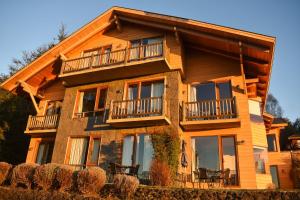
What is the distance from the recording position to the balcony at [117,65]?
14352mm

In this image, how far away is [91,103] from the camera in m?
16.4

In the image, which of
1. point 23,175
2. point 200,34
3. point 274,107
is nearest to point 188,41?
point 200,34

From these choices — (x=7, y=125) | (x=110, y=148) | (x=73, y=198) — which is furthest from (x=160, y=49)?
(x=7, y=125)

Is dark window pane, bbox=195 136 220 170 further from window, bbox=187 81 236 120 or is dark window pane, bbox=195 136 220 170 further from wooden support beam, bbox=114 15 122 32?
wooden support beam, bbox=114 15 122 32

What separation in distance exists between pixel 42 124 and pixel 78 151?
4.30 meters

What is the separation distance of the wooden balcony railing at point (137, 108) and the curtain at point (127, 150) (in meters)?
1.26

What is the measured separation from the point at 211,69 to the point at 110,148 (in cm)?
750

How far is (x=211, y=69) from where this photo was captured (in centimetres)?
1469

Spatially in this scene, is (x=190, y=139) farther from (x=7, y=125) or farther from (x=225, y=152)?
(x=7, y=125)

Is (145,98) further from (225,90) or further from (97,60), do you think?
(97,60)

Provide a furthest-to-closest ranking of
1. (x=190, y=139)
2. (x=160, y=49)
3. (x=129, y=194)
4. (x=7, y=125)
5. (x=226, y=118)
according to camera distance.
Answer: (x=7, y=125), (x=160, y=49), (x=190, y=139), (x=226, y=118), (x=129, y=194)

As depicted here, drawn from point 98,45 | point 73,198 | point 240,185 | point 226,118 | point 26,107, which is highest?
point 98,45

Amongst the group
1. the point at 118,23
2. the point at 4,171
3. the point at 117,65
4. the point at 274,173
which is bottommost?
the point at 4,171

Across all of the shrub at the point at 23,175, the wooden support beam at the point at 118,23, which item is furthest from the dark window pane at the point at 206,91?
the shrub at the point at 23,175
